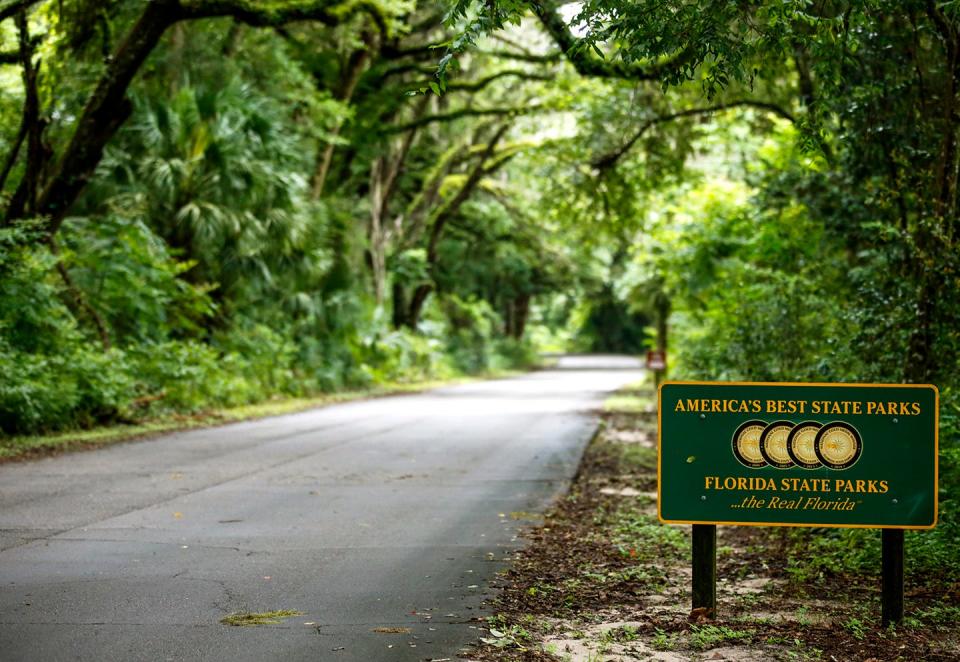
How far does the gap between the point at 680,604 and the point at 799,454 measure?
50.4 inches

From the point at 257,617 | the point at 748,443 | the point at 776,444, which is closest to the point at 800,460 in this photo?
the point at 776,444

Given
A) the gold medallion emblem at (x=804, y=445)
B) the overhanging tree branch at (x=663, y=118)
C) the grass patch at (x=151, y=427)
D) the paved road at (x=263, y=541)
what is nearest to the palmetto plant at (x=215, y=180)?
the grass patch at (x=151, y=427)

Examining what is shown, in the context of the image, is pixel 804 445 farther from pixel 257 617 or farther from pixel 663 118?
pixel 663 118

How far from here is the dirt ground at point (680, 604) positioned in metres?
5.39

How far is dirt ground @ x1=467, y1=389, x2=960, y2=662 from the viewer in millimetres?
A: 5387

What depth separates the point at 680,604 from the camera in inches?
255

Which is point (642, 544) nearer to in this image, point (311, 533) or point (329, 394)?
point (311, 533)

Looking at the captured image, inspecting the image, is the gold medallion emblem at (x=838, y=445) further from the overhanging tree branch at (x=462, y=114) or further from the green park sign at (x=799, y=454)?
the overhanging tree branch at (x=462, y=114)

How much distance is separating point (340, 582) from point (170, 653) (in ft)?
5.91

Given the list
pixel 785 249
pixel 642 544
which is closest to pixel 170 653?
pixel 642 544

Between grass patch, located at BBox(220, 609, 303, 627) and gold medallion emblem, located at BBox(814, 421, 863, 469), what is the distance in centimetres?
304

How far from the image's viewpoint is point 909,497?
18.8 ft

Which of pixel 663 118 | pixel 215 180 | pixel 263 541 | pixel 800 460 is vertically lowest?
pixel 263 541

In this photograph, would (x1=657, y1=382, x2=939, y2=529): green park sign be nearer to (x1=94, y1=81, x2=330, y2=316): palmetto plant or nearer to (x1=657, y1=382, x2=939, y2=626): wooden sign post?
(x1=657, y1=382, x2=939, y2=626): wooden sign post
